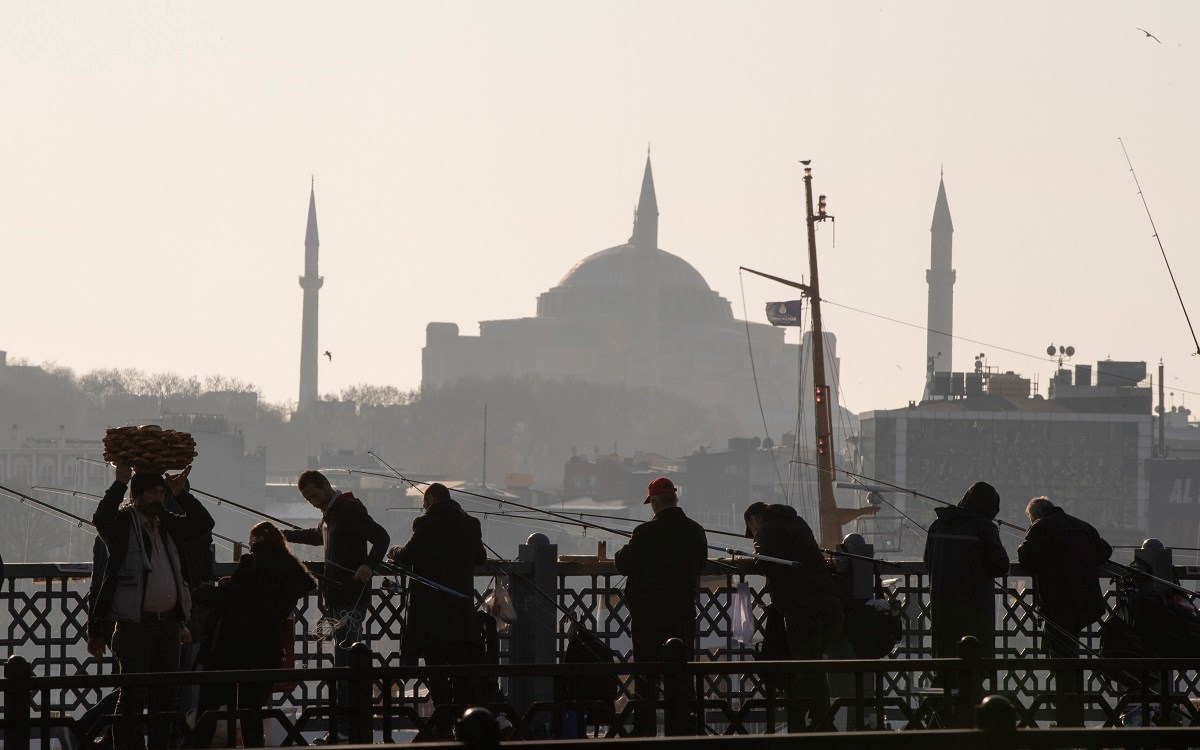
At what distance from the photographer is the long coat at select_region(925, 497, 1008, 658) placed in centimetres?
843

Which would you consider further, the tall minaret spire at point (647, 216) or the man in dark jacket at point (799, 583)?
the tall minaret spire at point (647, 216)

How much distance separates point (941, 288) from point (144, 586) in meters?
111

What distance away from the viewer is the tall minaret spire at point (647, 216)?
136625 millimetres

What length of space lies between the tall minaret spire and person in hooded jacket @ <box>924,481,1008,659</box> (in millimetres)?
127973

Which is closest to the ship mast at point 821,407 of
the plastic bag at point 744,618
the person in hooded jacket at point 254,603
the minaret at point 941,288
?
the plastic bag at point 744,618

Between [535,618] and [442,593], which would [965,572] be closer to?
[535,618]

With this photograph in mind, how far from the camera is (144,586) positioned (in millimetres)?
7047

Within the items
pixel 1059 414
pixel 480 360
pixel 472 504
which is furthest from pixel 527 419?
pixel 1059 414

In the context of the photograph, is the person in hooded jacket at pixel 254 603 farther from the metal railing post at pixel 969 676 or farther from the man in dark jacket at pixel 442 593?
the metal railing post at pixel 969 676

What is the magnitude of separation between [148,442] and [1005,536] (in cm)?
5778

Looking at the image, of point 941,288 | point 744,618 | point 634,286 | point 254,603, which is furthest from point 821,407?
point 634,286

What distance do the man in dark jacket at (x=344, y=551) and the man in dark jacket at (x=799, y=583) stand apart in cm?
189

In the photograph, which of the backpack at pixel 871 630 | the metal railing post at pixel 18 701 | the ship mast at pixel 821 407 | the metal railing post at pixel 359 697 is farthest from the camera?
the ship mast at pixel 821 407

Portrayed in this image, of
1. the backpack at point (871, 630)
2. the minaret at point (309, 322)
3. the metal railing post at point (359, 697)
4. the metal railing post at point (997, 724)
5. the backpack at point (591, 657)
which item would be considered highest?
the minaret at point (309, 322)
